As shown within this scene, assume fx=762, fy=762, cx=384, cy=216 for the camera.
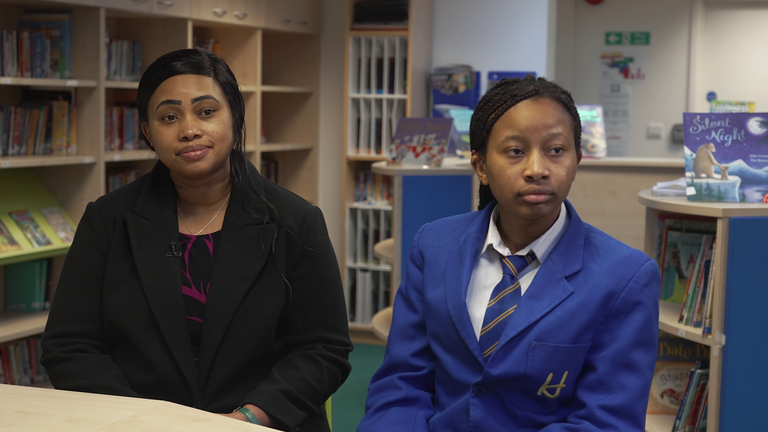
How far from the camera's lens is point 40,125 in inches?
134

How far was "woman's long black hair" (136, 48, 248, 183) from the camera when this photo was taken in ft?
5.22

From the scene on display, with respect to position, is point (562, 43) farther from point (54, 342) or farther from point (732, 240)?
point (54, 342)

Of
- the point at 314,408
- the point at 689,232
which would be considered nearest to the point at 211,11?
the point at 689,232

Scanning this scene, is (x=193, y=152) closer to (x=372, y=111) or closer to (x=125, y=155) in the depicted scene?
(x=125, y=155)

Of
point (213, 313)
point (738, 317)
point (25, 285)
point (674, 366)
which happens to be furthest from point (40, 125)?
point (738, 317)

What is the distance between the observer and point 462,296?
1348 mm

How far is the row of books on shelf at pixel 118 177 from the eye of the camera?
387 centimetres

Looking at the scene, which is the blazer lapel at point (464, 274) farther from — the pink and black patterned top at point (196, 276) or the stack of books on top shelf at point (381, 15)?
the stack of books on top shelf at point (381, 15)

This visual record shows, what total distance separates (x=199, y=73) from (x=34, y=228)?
210cm

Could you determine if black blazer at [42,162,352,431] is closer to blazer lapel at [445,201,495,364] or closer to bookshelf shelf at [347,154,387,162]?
blazer lapel at [445,201,495,364]

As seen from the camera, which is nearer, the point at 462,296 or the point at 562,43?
the point at 462,296

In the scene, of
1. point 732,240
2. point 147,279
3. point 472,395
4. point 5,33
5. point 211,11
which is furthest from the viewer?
point 211,11

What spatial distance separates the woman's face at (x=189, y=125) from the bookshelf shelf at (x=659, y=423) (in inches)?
70.3

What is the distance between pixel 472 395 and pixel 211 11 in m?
3.29
